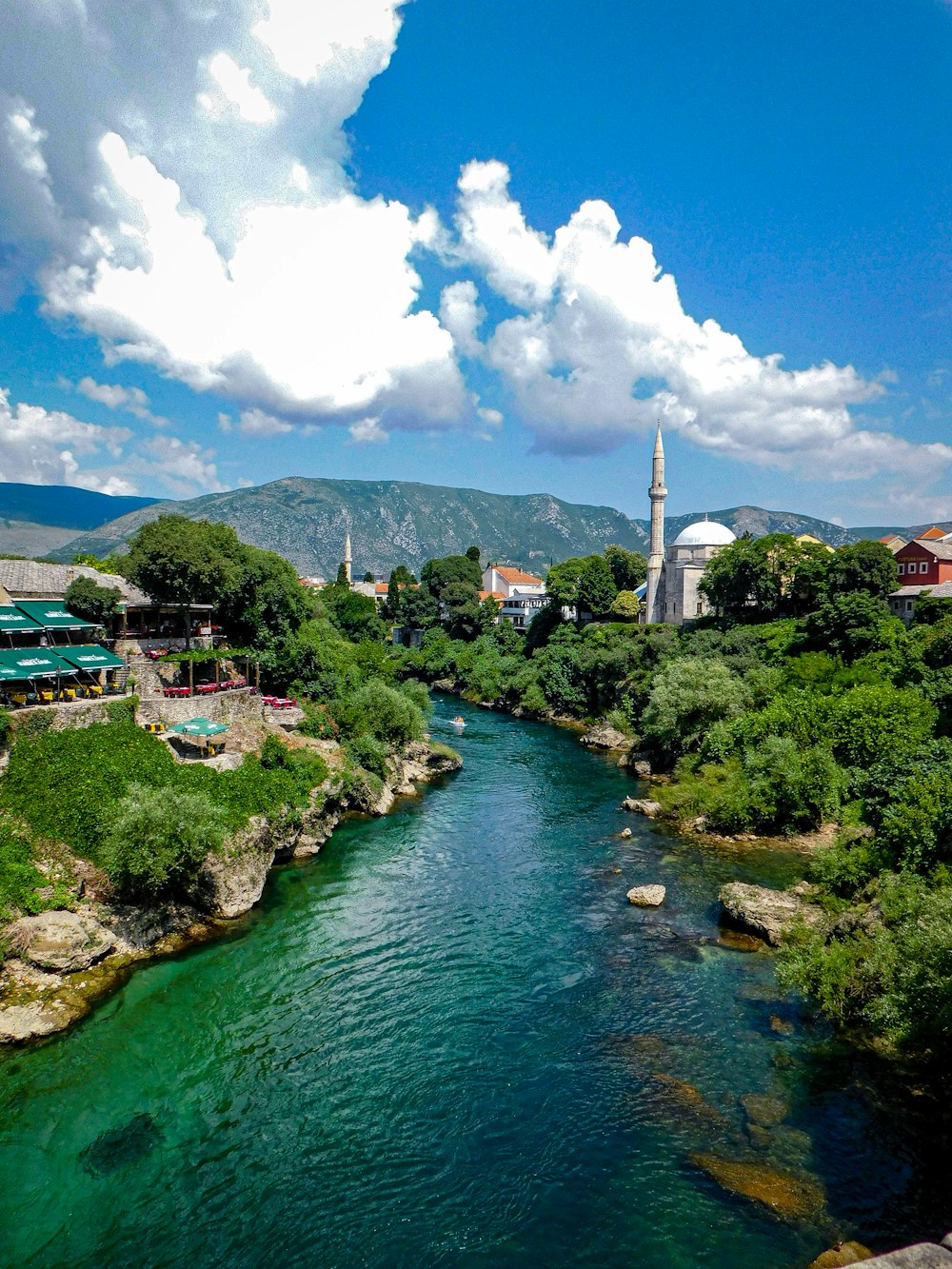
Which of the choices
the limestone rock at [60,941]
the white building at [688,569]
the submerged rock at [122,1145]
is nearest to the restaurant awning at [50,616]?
the limestone rock at [60,941]

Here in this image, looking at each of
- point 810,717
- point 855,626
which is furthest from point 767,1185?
point 855,626

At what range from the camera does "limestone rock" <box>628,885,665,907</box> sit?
24125 millimetres

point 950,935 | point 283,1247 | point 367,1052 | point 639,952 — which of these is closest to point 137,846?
point 367,1052

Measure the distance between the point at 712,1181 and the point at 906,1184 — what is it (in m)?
3.41

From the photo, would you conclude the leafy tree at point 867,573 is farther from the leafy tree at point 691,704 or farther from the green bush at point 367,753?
the green bush at point 367,753

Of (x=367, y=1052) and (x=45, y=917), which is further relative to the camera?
(x=45, y=917)

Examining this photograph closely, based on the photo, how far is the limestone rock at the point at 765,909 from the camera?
69.7 ft

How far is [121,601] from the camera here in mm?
35562

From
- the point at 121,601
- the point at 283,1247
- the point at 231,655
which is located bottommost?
the point at 283,1247

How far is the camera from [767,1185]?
12.5m

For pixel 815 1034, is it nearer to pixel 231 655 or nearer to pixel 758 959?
pixel 758 959

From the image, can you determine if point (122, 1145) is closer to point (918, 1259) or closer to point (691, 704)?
point (918, 1259)

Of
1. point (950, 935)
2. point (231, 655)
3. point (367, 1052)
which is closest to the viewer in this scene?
point (950, 935)

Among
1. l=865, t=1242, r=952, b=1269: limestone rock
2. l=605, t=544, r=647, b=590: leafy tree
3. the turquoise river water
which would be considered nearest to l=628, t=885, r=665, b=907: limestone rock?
the turquoise river water
